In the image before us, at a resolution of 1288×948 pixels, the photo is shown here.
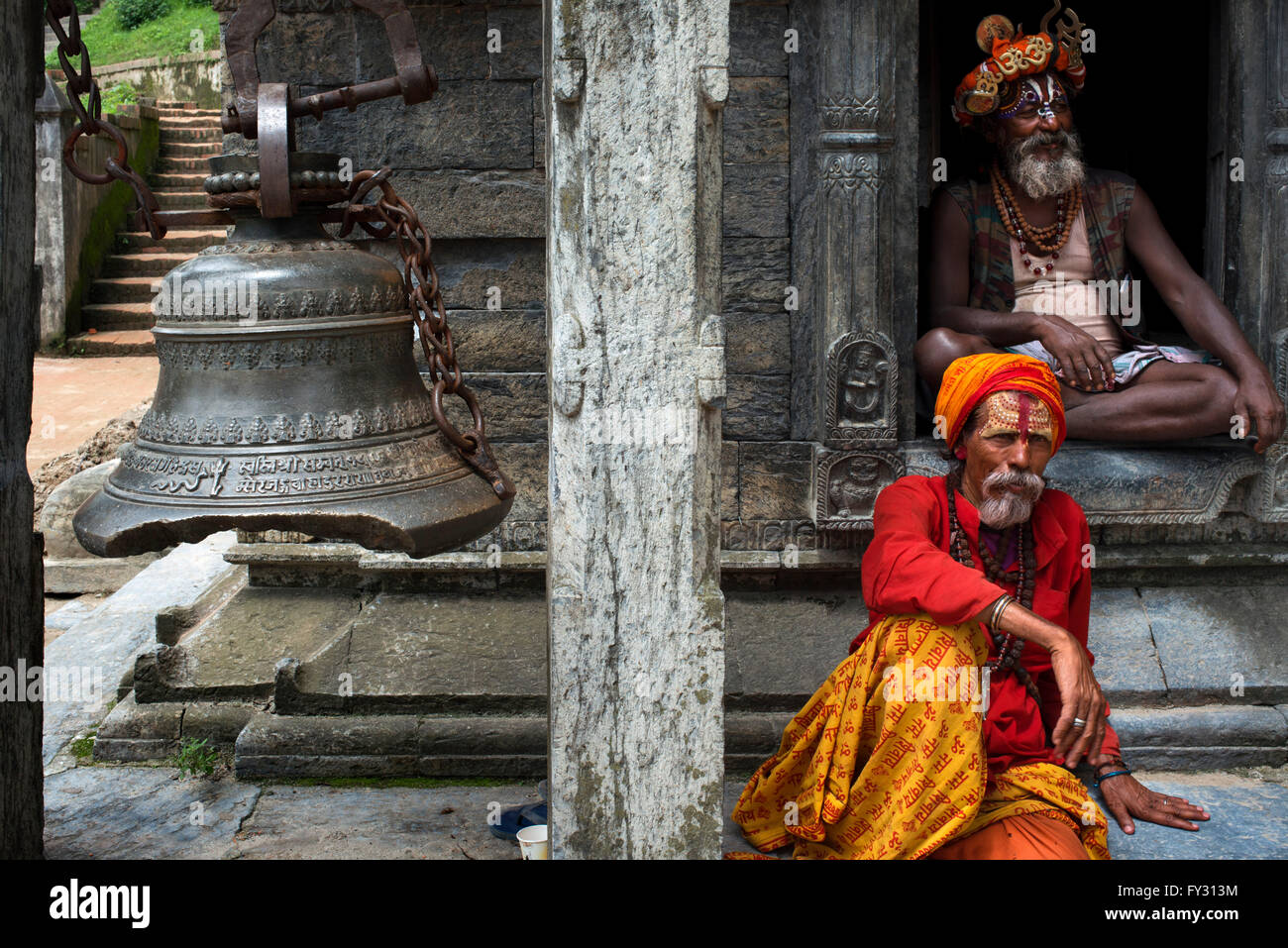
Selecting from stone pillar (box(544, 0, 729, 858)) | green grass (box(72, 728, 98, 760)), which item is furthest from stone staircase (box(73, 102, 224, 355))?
stone pillar (box(544, 0, 729, 858))

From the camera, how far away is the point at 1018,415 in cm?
311

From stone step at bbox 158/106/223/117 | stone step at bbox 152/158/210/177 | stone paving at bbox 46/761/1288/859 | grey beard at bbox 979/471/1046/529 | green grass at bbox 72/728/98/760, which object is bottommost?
stone paving at bbox 46/761/1288/859

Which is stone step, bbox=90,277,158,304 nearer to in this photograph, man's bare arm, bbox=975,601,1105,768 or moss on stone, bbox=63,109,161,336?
moss on stone, bbox=63,109,161,336

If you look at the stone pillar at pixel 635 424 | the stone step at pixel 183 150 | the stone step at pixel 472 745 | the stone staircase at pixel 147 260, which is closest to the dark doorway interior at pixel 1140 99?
the stone step at pixel 472 745

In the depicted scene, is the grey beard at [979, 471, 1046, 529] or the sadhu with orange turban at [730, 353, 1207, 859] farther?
the grey beard at [979, 471, 1046, 529]

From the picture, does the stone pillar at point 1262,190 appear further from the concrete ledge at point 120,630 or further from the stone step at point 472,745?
the concrete ledge at point 120,630

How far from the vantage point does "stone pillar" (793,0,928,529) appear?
4.07 meters

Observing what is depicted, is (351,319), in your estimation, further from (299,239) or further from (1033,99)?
(1033,99)

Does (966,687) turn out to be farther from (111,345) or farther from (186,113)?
(186,113)

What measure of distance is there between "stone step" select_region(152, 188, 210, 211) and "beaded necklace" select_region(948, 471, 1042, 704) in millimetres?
11820

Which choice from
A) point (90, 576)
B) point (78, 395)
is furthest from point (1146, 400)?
point (78, 395)

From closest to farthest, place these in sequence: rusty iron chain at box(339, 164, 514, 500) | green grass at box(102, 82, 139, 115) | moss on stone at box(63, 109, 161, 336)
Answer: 1. rusty iron chain at box(339, 164, 514, 500)
2. moss on stone at box(63, 109, 161, 336)
3. green grass at box(102, 82, 139, 115)

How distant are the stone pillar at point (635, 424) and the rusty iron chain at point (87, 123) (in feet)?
2.60

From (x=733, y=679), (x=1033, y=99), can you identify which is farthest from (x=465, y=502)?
(x=1033, y=99)
